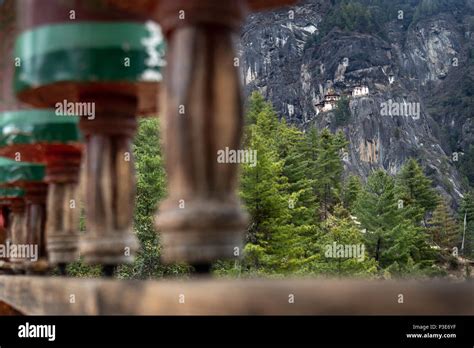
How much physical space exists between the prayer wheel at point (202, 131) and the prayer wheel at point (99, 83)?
378 millimetres

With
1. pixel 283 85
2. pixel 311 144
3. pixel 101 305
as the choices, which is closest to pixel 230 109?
pixel 101 305

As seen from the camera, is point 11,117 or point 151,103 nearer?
point 151,103

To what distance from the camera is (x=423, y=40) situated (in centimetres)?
7962

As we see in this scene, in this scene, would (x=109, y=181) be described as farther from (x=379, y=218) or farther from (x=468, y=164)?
(x=468, y=164)

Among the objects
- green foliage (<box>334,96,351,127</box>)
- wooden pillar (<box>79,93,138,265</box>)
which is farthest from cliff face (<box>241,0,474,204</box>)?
wooden pillar (<box>79,93,138,265</box>)

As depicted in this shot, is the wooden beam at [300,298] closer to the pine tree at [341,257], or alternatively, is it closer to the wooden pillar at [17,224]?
the wooden pillar at [17,224]

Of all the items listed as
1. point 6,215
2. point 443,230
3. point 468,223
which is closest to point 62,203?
point 6,215

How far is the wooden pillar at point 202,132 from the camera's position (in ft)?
3.44

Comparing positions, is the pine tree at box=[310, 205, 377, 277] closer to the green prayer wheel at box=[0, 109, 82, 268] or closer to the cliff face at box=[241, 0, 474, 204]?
the green prayer wheel at box=[0, 109, 82, 268]

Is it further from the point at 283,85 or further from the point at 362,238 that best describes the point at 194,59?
the point at 283,85

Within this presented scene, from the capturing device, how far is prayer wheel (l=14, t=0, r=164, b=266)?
4.72 ft

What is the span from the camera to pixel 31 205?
2.69m

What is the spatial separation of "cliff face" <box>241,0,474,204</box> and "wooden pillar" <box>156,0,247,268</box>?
53432 mm
